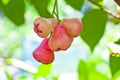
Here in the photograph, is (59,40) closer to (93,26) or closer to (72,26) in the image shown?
(72,26)

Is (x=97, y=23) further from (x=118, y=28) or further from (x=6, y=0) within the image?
(x=6, y=0)

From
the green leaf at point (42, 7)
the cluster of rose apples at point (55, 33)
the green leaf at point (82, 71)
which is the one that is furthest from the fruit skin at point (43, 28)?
the green leaf at point (82, 71)

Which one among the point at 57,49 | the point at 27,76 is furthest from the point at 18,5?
the point at 27,76

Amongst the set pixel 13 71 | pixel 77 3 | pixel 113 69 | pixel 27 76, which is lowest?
pixel 13 71

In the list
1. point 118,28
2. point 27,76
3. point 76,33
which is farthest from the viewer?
point 27,76

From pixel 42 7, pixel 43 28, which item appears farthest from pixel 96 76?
pixel 43 28

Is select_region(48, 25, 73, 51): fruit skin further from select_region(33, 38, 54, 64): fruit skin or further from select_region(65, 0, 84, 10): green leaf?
select_region(65, 0, 84, 10): green leaf

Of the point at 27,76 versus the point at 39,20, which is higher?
the point at 39,20

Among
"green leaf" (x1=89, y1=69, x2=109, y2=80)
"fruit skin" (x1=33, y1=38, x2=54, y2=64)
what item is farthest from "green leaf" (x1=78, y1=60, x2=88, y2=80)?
"fruit skin" (x1=33, y1=38, x2=54, y2=64)
